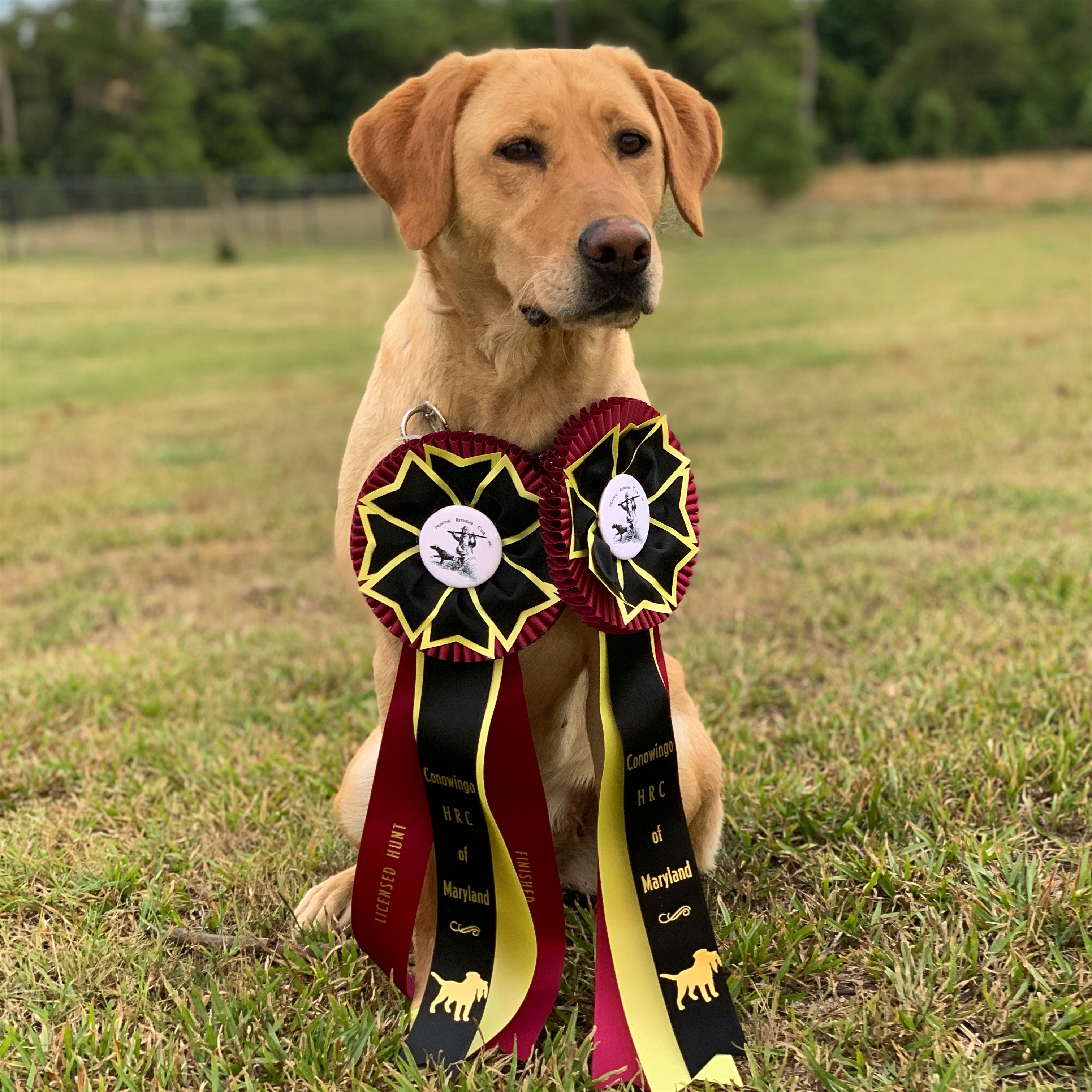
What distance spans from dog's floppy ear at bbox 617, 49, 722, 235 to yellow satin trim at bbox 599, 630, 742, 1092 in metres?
0.87

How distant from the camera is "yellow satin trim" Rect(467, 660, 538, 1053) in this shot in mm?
1815

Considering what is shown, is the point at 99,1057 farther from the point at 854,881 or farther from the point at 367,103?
the point at 367,103

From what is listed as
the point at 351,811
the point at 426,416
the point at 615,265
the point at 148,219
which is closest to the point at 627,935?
the point at 351,811

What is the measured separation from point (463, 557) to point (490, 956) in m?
0.72

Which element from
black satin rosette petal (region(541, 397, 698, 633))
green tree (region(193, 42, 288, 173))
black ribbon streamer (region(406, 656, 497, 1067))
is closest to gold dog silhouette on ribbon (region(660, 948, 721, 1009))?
black ribbon streamer (region(406, 656, 497, 1067))

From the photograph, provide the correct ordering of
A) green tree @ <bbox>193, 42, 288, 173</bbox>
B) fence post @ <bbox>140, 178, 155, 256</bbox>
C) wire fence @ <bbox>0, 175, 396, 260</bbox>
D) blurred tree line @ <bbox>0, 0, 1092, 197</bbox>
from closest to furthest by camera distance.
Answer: wire fence @ <bbox>0, 175, 396, 260</bbox>, fence post @ <bbox>140, 178, 155, 256</bbox>, blurred tree line @ <bbox>0, 0, 1092, 197</bbox>, green tree @ <bbox>193, 42, 288, 173</bbox>

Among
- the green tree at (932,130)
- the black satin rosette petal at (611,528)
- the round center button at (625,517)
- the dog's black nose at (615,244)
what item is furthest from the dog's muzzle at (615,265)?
the green tree at (932,130)

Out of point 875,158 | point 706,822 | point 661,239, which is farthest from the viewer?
point 875,158

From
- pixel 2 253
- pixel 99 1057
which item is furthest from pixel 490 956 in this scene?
pixel 2 253

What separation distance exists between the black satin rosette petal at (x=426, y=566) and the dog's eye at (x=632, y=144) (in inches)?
22.7

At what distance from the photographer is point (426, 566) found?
1.85 m

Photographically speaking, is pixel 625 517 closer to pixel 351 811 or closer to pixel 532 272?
pixel 532 272

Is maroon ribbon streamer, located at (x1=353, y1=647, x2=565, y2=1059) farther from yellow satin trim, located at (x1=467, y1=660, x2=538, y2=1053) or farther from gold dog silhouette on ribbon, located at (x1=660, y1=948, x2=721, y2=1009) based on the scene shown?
gold dog silhouette on ribbon, located at (x1=660, y1=948, x2=721, y2=1009)

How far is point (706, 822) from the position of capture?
2107mm
